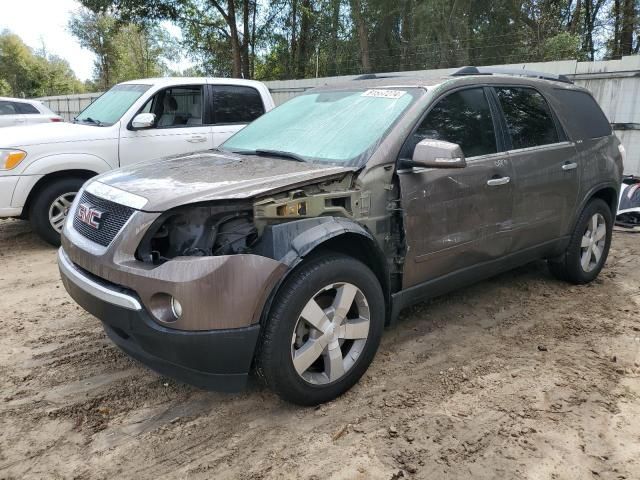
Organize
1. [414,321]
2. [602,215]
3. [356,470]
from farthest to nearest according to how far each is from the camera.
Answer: [602,215] → [414,321] → [356,470]

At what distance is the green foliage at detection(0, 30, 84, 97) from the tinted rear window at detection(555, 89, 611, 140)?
39.9 m

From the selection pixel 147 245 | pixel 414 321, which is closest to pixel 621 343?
pixel 414 321

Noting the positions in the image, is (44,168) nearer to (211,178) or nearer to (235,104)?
(235,104)

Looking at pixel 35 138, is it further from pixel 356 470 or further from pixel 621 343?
pixel 621 343

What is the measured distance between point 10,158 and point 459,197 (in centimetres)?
474

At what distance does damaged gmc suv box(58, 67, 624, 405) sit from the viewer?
2.52 meters

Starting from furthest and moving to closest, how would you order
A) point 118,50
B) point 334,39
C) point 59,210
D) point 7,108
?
point 118,50, point 334,39, point 7,108, point 59,210

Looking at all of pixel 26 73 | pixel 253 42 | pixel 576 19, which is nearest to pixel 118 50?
pixel 26 73

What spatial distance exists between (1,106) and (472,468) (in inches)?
483

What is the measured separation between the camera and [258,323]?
8.41ft

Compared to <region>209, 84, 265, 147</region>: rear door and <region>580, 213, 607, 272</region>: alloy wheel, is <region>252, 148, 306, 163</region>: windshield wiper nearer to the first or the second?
<region>580, 213, 607, 272</region>: alloy wheel

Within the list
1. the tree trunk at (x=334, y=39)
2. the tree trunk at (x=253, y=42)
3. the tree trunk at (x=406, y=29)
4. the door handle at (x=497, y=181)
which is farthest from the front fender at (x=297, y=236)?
the tree trunk at (x=253, y=42)

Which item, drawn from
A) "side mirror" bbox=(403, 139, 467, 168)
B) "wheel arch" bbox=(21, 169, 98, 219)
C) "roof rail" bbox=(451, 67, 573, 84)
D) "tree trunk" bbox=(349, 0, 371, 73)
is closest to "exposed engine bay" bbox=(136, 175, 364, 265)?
"side mirror" bbox=(403, 139, 467, 168)

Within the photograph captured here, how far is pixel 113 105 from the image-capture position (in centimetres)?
675
